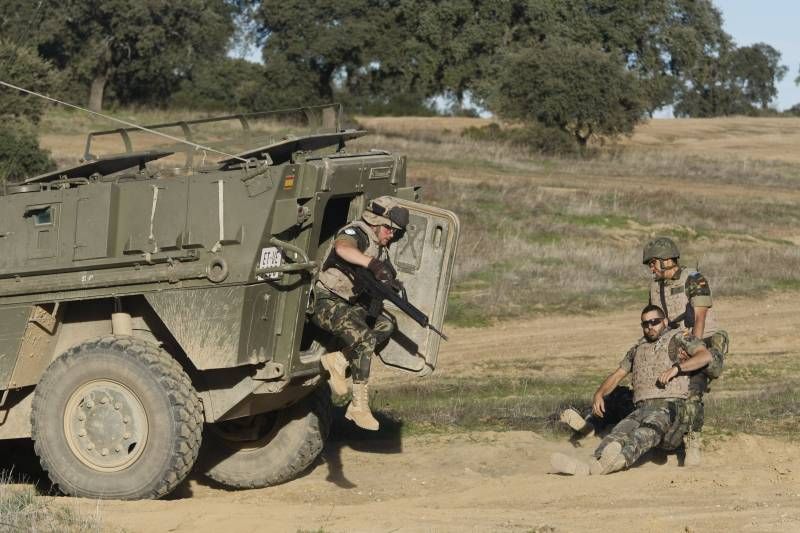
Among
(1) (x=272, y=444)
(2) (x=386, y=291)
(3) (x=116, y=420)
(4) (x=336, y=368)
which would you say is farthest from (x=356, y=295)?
(3) (x=116, y=420)

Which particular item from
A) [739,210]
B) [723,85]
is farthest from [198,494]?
[723,85]

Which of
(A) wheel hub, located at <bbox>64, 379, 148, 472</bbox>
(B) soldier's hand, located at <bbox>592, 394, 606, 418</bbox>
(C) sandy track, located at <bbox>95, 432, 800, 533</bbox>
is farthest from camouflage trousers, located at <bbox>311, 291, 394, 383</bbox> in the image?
(B) soldier's hand, located at <bbox>592, 394, 606, 418</bbox>

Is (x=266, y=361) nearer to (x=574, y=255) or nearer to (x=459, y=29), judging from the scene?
(x=574, y=255)

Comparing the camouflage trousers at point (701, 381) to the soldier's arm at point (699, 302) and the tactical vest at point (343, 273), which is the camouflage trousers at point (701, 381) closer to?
the soldier's arm at point (699, 302)

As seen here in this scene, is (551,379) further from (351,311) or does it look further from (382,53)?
(382,53)

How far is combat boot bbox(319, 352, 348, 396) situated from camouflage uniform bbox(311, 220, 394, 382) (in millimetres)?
74

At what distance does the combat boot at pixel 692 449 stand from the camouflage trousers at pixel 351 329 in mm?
2480

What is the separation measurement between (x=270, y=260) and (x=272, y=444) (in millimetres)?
2050

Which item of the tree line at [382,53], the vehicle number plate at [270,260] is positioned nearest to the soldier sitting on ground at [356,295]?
the vehicle number plate at [270,260]

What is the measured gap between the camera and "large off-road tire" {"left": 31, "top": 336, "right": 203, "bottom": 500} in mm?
8633

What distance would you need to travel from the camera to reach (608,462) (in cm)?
959

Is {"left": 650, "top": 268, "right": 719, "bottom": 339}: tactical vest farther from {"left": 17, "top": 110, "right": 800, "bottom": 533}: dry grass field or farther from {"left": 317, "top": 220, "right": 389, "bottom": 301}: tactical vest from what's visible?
{"left": 317, "top": 220, "right": 389, "bottom": 301}: tactical vest

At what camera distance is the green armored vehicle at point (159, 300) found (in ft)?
28.3

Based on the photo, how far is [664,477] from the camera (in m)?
9.28
